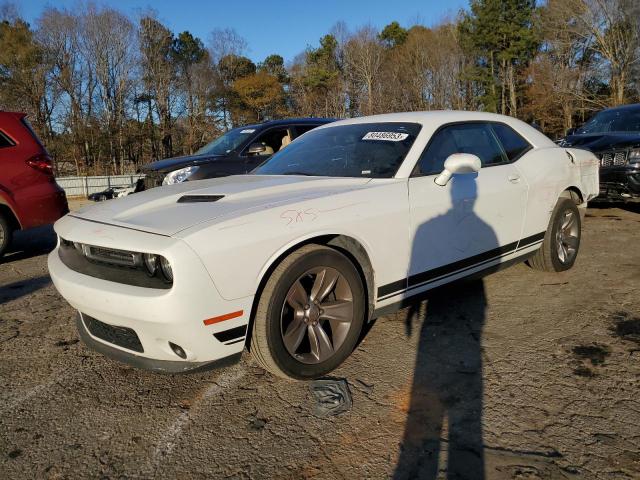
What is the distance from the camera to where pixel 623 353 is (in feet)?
9.12

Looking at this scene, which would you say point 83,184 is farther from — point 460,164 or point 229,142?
point 460,164

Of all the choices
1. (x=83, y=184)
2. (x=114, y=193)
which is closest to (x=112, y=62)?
(x=83, y=184)

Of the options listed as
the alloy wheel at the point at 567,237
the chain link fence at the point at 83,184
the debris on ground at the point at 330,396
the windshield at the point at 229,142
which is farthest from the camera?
the chain link fence at the point at 83,184

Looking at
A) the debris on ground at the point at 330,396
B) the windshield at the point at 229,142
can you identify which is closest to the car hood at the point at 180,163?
the windshield at the point at 229,142

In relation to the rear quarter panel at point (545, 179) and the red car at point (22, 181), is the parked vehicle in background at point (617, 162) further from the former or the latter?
the red car at point (22, 181)

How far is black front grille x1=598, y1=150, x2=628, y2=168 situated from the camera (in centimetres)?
662

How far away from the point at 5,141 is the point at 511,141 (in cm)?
539

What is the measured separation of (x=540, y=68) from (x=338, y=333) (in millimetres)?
41770

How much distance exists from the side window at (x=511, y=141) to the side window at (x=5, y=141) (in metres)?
5.20

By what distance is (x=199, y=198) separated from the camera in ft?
9.27

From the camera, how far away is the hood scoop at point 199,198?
274cm

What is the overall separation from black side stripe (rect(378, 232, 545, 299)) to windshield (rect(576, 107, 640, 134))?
5579 millimetres

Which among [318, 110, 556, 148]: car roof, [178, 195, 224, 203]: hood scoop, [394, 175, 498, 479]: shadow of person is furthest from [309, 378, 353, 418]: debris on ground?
[318, 110, 556, 148]: car roof

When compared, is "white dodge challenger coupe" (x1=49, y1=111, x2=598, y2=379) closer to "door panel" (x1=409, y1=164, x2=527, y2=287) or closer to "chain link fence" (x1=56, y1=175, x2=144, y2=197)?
"door panel" (x1=409, y1=164, x2=527, y2=287)
